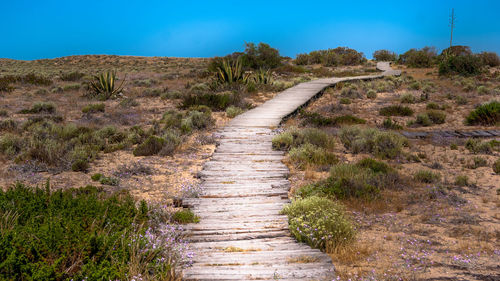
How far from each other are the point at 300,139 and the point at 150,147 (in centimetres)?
343

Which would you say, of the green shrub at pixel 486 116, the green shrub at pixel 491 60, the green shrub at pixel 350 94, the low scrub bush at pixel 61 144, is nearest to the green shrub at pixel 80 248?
the low scrub bush at pixel 61 144

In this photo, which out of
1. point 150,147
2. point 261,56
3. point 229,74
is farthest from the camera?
point 261,56

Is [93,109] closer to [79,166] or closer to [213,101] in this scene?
[213,101]

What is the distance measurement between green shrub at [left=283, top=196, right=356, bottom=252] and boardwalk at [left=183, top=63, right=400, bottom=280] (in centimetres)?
14

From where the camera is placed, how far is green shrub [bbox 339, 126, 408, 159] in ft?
26.3

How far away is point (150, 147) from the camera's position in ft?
27.0

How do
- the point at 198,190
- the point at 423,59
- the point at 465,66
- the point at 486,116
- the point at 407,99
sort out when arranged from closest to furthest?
the point at 198,190
the point at 486,116
the point at 407,99
the point at 465,66
the point at 423,59

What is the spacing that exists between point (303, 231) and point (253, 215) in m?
0.82

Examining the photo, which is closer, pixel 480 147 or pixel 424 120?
pixel 480 147

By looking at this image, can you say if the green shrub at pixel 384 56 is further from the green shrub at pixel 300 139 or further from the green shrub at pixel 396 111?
the green shrub at pixel 300 139

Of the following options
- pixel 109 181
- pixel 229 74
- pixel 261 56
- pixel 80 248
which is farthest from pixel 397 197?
pixel 261 56

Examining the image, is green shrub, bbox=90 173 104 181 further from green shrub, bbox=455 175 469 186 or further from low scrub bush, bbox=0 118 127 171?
green shrub, bbox=455 175 469 186

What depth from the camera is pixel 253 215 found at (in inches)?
187

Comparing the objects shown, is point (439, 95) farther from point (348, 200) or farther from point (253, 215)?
point (253, 215)
